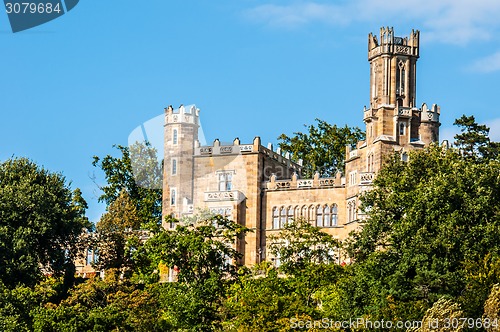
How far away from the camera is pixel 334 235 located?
3905 inches

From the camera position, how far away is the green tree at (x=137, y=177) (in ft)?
368

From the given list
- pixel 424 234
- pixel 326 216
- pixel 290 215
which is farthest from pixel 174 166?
pixel 424 234

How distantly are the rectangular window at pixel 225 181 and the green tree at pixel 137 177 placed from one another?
8.39 metres

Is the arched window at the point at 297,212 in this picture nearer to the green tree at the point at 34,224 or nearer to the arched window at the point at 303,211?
the arched window at the point at 303,211

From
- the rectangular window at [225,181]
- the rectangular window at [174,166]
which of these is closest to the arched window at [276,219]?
the rectangular window at [225,181]

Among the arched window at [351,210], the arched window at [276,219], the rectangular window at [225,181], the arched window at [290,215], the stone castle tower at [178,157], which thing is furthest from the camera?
the stone castle tower at [178,157]

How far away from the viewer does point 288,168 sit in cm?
10781

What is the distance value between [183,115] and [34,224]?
17.0 m

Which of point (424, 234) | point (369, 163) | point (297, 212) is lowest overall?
point (424, 234)

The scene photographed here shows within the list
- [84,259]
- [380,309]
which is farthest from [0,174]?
[380,309]

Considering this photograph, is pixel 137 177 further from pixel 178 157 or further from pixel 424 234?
pixel 424 234

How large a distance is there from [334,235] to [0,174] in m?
22.5

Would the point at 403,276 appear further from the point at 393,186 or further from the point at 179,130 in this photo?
the point at 179,130

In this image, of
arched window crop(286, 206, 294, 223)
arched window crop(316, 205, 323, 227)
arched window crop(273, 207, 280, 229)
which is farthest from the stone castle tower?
arched window crop(316, 205, 323, 227)
